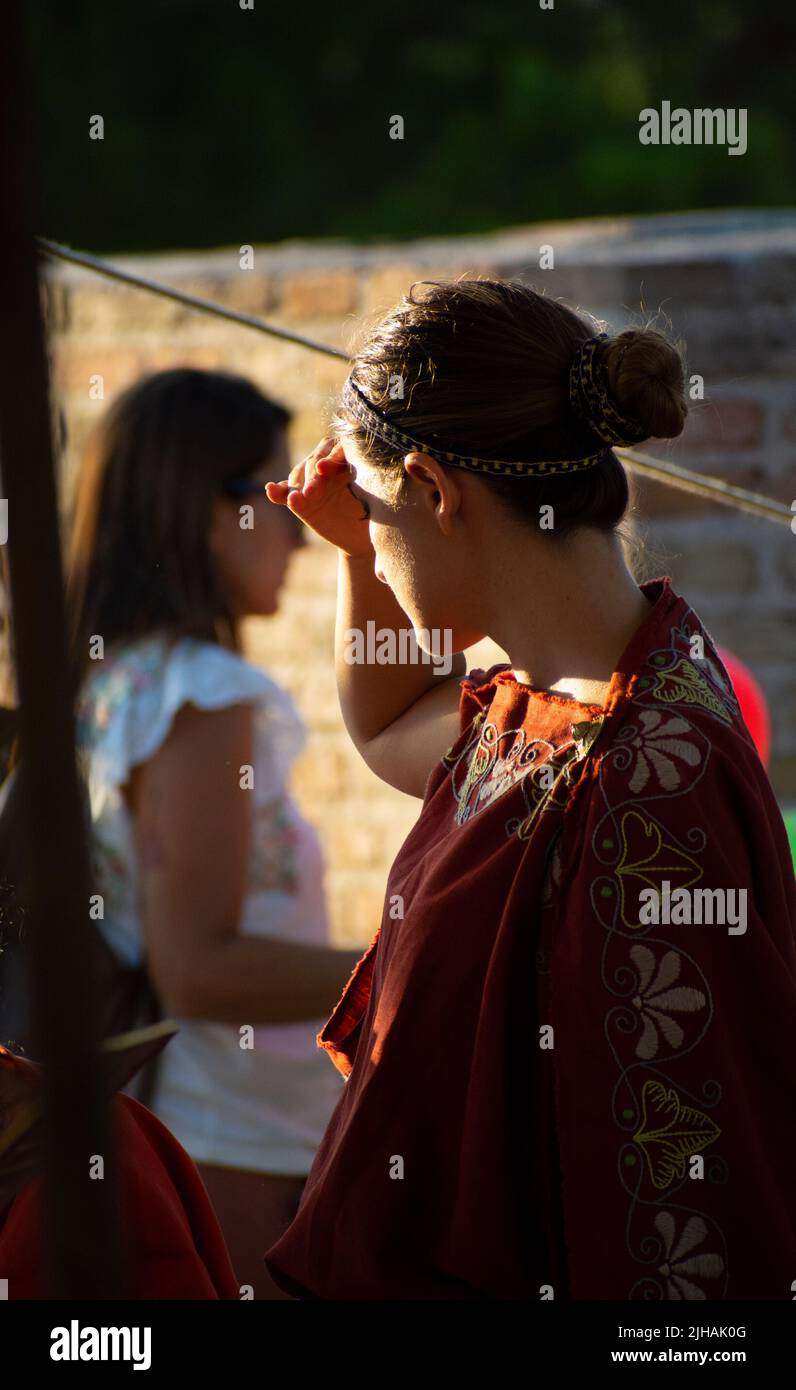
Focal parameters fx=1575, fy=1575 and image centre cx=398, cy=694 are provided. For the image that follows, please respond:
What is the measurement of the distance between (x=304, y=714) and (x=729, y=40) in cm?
844

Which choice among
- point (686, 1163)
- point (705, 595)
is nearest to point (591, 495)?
point (686, 1163)

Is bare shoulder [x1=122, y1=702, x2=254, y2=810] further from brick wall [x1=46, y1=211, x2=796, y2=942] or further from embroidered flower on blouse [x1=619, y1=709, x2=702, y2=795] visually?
brick wall [x1=46, y1=211, x2=796, y2=942]

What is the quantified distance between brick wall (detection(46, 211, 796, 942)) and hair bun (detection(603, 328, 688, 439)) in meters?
1.75

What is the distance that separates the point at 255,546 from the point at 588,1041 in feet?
3.78

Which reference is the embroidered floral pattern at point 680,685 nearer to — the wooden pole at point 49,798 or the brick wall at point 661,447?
the wooden pole at point 49,798

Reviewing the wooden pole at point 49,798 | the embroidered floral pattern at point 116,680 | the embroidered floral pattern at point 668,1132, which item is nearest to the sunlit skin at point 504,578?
the embroidered floral pattern at point 668,1132

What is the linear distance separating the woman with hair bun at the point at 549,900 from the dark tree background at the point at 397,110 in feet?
28.2

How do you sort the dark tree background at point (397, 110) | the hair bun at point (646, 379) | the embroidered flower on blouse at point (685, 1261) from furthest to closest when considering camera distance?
the dark tree background at point (397, 110) → the hair bun at point (646, 379) → the embroidered flower on blouse at point (685, 1261)

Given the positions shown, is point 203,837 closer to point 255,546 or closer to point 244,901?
point 244,901

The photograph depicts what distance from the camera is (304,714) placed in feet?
10.8

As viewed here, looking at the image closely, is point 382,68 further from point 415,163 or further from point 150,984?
point 150,984

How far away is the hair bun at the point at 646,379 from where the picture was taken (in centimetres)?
112

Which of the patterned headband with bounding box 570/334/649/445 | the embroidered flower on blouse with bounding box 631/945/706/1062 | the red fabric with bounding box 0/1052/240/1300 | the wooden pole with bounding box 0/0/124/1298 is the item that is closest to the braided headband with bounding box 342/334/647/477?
the patterned headband with bounding box 570/334/649/445
